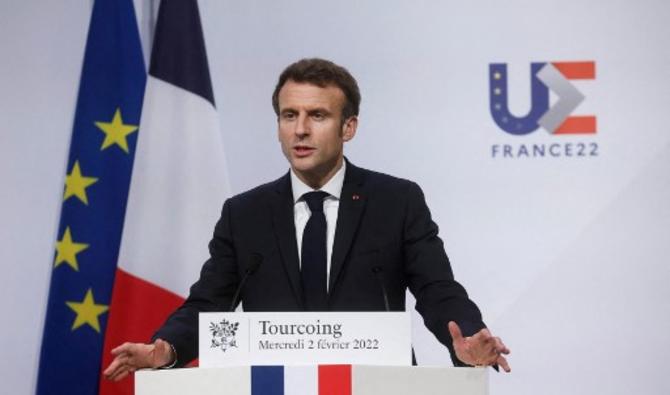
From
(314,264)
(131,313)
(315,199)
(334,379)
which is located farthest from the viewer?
(131,313)

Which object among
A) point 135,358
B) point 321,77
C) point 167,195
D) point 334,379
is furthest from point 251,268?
point 167,195

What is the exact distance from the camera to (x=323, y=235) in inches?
102

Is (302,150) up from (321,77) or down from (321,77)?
down

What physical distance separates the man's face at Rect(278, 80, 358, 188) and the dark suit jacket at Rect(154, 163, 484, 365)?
0.35ft

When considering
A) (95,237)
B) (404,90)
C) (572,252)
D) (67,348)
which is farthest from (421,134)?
(67,348)

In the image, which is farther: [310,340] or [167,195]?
[167,195]

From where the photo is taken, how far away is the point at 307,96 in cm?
261

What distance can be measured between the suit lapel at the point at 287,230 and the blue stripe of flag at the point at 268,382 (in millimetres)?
615

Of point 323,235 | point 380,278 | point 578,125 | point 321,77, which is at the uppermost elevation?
point 578,125

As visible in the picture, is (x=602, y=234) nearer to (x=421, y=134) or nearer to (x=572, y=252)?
(x=572, y=252)

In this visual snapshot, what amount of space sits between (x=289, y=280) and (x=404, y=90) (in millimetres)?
1872

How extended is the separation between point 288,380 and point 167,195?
2.15 meters

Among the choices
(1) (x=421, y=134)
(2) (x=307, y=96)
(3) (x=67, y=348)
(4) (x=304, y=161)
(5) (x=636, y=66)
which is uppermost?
(5) (x=636, y=66)

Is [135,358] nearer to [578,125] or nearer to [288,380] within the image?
[288,380]
